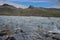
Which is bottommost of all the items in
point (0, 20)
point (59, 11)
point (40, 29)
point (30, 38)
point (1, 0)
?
point (30, 38)

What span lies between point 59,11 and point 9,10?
104 centimetres

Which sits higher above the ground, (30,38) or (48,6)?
(48,6)

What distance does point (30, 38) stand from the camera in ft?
7.61

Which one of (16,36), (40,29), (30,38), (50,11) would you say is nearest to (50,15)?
(50,11)

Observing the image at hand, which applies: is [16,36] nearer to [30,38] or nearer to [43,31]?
[30,38]

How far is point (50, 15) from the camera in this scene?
7.96ft

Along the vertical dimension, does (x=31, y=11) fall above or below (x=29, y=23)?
above

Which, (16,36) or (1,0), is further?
(1,0)

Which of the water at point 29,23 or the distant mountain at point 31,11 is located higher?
the distant mountain at point 31,11

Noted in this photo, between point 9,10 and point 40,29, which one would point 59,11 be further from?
point 9,10

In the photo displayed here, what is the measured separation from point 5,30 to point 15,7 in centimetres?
52

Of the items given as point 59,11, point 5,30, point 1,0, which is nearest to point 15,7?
point 1,0

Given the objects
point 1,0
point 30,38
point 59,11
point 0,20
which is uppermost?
point 1,0

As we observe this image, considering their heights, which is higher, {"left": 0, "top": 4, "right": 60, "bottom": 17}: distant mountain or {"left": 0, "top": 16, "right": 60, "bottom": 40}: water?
{"left": 0, "top": 4, "right": 60, "bottom": 17}: distant mountain
